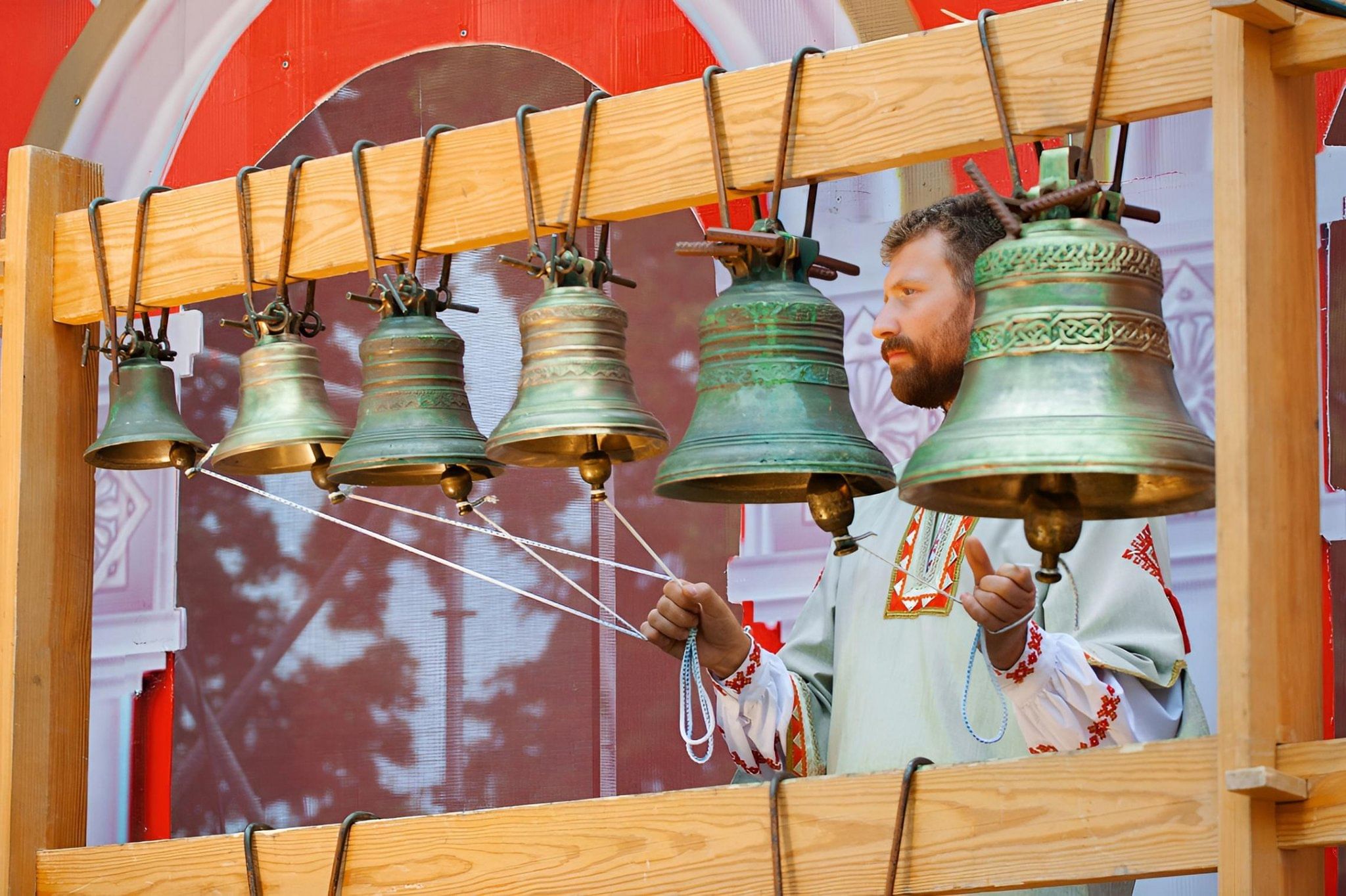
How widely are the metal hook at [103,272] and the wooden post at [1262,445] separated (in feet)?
6.71

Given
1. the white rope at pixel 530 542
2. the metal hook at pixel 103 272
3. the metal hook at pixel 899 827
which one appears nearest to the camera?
the metal hook at pixel 899 827

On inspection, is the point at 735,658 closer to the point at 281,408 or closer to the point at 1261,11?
the point at 281,408

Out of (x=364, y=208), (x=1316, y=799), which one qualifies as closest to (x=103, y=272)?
(x=364, y=208)

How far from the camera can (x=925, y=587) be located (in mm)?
4188

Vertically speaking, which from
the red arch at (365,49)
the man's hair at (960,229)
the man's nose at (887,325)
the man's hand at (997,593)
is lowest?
the man's hand at (997,593)

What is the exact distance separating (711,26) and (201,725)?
Result: 203 centimetres

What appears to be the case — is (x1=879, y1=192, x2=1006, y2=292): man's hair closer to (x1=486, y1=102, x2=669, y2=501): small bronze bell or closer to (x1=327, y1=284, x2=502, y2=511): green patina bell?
(x1=486, y1=102, x2=669, y2=501): small bronze bell

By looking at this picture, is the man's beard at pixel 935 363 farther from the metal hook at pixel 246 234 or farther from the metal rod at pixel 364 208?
the metal hook at pixel 246 234

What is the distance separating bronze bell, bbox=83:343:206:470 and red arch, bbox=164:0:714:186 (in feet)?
4.48

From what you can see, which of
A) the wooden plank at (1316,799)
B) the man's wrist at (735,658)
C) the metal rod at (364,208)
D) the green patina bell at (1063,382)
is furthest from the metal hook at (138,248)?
the wooden plank at (1316,799)

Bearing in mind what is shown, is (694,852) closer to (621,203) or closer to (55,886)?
(621,203)

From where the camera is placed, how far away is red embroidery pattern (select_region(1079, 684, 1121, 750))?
12.1 feet

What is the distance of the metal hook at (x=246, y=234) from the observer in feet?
13.1

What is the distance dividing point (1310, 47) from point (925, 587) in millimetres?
1418
